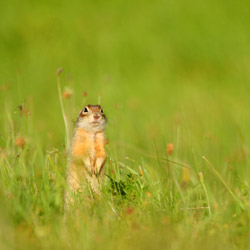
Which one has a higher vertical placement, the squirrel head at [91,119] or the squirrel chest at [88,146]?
the squirrel head at [91,119]

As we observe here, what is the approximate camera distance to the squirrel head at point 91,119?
16.5 ft

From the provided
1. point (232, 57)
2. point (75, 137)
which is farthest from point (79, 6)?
point (75, 137)

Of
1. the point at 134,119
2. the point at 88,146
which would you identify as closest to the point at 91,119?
the point at 88,146

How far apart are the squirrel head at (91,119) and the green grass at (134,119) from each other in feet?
1.15

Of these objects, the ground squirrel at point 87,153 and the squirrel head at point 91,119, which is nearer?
the ground squirrel at point 87,153

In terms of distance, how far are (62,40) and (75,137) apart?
955cm

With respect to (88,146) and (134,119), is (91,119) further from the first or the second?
(134,119)

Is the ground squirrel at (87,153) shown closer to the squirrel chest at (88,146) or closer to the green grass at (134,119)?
the squirrel chest at (88,146)

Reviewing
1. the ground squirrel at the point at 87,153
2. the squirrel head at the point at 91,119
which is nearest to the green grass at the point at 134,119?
the ground squirrel at the point at 87,153

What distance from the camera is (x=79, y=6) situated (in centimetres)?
1581

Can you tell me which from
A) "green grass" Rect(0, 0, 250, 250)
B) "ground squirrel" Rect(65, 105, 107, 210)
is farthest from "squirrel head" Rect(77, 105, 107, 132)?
"green grass" Rect(0, 0, 250, 250)

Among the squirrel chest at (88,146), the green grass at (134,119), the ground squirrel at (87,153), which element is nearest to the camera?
the green grass at (134,119)

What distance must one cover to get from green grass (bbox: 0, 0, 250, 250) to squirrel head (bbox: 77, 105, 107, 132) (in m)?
0.35

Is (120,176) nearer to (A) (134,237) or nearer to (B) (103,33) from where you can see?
(A) (134,237)
